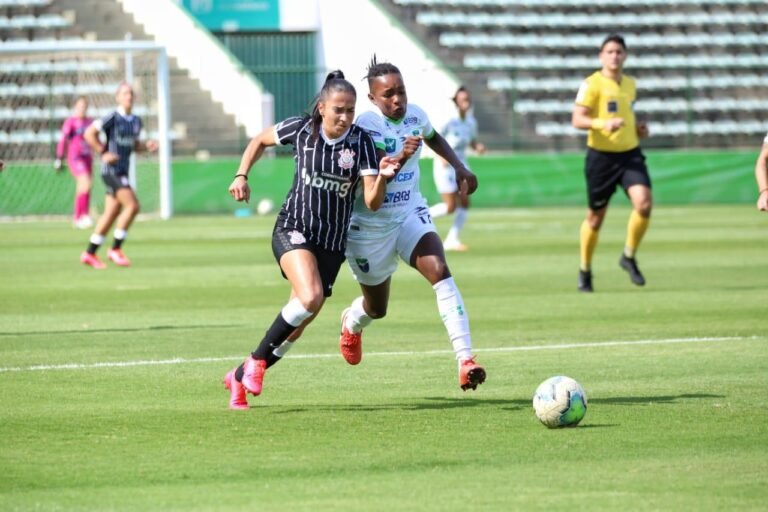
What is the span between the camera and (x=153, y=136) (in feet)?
116

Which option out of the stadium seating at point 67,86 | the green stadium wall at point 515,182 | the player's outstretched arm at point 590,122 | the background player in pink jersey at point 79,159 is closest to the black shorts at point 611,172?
the player's outstretched arm at point 590,122

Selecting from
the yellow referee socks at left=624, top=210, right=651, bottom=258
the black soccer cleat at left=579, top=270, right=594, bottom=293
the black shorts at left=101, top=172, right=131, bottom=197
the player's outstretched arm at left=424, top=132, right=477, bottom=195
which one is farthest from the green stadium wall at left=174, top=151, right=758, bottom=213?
the player's outstretched arm at left=424, top=132, right=477, bottom=195

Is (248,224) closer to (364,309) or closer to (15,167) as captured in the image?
(15,167)

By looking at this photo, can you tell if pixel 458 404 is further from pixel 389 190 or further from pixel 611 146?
pixel 611 146

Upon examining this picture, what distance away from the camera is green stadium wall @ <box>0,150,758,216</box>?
32.4 metres

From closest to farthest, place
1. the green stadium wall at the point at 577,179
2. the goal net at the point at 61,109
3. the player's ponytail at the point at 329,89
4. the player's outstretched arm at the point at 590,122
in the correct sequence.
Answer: the player's ponytail at the point at 329,89 → the player's outstretched arm at the point at 590,122 → the goal net at the point at 61,109 → the green stadium wall at the point at 577,179

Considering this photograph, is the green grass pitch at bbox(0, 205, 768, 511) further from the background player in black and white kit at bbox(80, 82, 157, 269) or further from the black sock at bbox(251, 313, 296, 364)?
the background player in black and white kit at bbox(80, 82, 157, 269)

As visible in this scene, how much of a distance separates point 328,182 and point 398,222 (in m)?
0.64

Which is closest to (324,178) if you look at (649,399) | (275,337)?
(275,337)

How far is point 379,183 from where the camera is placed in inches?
338

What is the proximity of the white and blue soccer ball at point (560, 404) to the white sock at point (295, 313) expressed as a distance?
5.01ft

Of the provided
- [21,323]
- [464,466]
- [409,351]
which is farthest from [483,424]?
[21,323]

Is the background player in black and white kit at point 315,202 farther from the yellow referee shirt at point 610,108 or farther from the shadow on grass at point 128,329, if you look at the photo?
the yellow referee shirt at point 610,108

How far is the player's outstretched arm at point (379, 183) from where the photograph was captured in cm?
837
